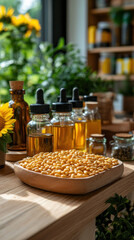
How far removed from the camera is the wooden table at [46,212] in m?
0.61

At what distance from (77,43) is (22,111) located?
2.39m

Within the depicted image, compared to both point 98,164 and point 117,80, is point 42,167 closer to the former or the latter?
point 98,164

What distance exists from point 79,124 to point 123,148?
0.61 feet

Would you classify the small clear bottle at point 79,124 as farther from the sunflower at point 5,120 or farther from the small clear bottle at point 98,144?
the sunflower at point 5,120

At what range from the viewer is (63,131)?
3.51 feet

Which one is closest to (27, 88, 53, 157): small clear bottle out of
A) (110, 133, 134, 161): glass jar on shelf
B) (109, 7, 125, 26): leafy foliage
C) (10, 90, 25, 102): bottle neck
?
(10, 90, 25, 102): bottle neck

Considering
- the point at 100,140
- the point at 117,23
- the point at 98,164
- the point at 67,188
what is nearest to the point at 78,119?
the point at 100,140

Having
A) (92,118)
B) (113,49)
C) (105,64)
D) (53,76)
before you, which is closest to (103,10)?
(113,49)

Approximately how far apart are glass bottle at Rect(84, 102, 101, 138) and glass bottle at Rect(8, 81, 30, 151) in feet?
0.86

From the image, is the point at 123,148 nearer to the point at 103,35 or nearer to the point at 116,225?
the point at 116,225

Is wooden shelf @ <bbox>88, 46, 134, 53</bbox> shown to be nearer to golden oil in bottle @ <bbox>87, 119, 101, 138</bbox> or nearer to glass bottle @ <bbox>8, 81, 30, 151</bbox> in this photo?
golden oil in bottle @ <bbox>87, 119, 101, 138</bbox>

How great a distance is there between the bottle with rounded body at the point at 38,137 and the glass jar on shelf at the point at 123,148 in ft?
0.76

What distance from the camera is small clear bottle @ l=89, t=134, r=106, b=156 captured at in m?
1.09

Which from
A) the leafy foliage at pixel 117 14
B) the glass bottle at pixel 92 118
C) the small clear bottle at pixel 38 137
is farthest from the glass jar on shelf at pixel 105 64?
the small clear bottle at pixel 38 137
